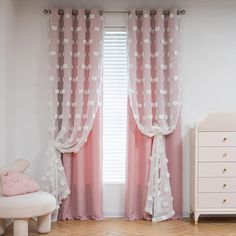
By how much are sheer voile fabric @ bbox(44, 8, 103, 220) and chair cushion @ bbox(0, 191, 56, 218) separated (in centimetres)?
68

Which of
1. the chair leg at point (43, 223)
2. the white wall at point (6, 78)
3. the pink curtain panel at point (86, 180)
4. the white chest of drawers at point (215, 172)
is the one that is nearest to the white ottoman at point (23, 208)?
the chair leg at point (43, 223)

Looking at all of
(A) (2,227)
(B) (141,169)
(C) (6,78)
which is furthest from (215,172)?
(C) (6,78)

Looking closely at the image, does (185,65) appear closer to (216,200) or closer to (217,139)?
(217,139)

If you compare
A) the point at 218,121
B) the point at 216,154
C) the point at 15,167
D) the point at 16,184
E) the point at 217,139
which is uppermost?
the point at 218,121

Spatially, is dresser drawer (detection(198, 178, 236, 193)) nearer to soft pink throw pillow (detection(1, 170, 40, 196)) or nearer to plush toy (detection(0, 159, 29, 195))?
soft pink throw pillow (detection(1, 170, 40, 196))

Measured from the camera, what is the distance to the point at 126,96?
4750mm

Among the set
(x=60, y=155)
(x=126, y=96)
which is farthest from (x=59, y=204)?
(x=126, y=96)

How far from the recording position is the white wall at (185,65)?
473 cm

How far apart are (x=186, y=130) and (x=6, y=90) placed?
214 cm

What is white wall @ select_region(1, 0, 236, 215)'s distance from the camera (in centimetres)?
473

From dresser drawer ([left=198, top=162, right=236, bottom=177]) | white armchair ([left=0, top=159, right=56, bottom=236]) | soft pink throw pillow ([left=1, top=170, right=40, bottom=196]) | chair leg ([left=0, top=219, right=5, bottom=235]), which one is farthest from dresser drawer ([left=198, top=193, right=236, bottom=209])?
chair leg ([left=0, top=219, right=5, bottom=235])

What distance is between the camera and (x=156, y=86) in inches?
182

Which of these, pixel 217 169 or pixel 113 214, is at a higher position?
pixel 217 169

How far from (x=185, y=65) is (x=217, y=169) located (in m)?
1.30
